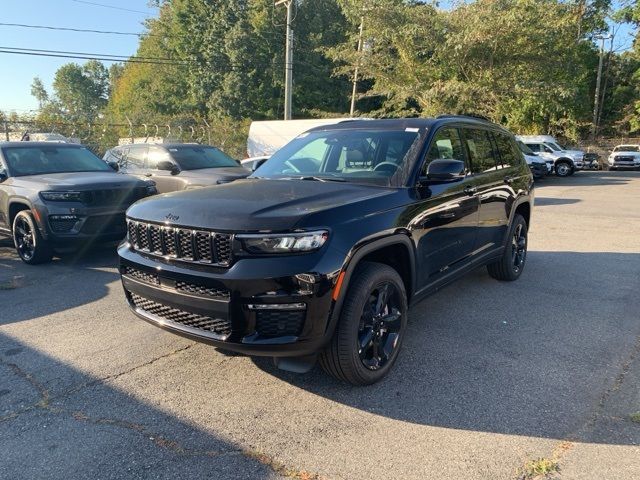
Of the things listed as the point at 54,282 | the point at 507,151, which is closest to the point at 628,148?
the point at 507,151

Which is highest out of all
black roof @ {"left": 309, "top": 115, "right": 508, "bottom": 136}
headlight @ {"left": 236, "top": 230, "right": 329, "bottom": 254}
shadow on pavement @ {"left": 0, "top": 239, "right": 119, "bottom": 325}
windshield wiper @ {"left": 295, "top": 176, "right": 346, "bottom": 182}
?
black roof @ {"left": 309, "top": 115, "right": 508, "bottom": 136}

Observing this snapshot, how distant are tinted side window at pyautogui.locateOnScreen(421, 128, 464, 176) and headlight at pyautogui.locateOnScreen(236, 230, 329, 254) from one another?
4.67ft

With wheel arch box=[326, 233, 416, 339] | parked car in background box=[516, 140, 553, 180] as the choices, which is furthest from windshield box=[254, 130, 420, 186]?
parked car in background box=[516, 140, 553, 180]

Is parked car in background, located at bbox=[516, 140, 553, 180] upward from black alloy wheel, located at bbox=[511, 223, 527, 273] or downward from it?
upward

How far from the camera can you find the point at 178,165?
30.7ft

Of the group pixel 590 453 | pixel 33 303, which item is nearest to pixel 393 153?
pixel 590 453

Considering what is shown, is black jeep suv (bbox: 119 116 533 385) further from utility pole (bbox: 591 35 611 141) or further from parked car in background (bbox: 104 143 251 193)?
utility pole (bbox: 591 35 611 141)

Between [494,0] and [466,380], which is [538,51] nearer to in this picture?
[494,0]

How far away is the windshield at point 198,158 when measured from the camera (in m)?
9.52

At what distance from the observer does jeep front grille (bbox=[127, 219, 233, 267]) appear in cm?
291

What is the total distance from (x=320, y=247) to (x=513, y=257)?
3806mm

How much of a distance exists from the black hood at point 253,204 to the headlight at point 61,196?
348 centimetres

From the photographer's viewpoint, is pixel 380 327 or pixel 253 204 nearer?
pixel 253 204

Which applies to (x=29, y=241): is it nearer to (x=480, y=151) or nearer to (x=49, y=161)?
(x=49, y=161)
